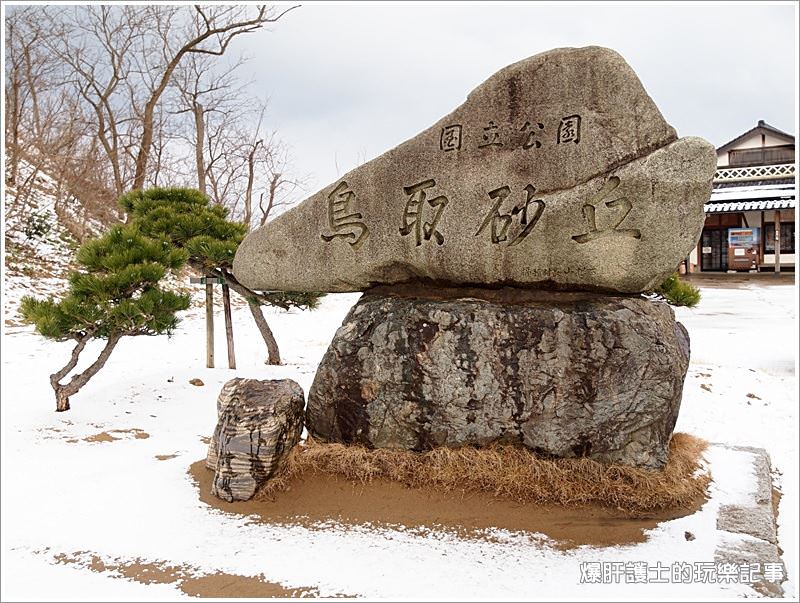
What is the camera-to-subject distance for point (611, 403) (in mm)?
3959

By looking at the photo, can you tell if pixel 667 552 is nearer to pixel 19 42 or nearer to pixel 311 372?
pixel 311 372

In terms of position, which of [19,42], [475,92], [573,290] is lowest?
[573,290]

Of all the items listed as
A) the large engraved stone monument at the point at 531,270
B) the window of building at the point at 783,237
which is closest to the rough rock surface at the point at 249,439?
the large engraved stone monument at the point at 531,270

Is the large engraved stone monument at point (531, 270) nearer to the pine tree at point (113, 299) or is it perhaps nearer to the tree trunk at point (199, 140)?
the pine tree at point (113, 299)

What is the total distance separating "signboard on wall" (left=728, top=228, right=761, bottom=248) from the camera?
18.3 meters

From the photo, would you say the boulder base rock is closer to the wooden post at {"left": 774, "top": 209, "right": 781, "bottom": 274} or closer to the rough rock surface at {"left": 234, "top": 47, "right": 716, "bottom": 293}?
the rough rock surface at {"left": 234, "top": 47, "right": 716, "bottom": 293}

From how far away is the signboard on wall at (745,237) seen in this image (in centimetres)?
1828

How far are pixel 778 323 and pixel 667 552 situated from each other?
10067 millimetres

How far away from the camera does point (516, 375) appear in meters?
4.06

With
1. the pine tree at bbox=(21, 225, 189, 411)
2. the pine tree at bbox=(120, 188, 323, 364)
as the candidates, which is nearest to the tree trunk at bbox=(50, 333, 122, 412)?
the pine tree at bbox=(21, 225, 189, 411)

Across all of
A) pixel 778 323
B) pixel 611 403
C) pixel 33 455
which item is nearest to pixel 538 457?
pixel 611 403

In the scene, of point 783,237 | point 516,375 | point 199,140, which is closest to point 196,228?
point 516,375

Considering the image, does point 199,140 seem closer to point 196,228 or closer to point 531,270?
point 196,228

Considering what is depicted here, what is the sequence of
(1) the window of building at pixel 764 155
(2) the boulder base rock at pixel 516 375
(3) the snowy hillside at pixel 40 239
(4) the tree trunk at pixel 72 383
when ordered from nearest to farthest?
(2) the boulder base rock at pixel 516 375 < (4) the tree trunk at pixel 72 383 < (3) the snowy hillside at pixel 40 239 < (1) the window of building at pixel 764 155
